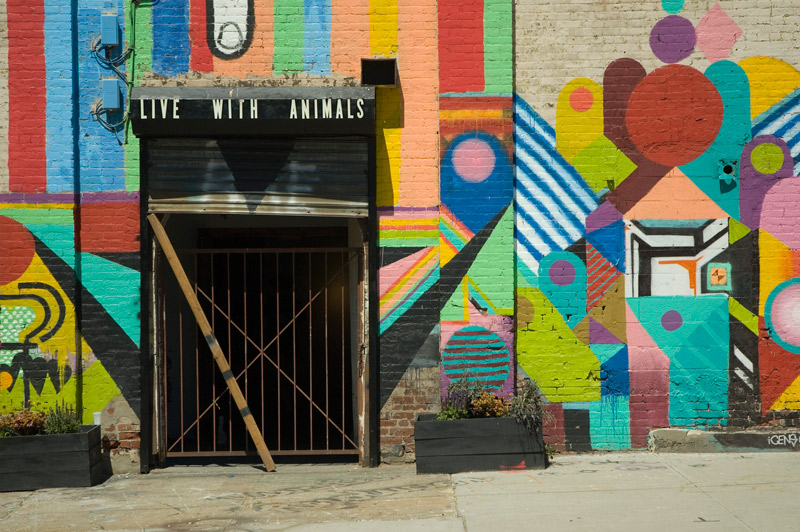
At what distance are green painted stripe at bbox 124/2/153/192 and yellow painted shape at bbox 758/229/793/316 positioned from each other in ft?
21.6

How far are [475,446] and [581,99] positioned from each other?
375cm

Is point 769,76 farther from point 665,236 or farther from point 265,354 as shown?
point 265,354

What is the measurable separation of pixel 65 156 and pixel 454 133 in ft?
13.2

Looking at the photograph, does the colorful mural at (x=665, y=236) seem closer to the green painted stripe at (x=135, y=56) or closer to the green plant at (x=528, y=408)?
the green plant at (x=528, y=408)

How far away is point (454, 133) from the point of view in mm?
8203

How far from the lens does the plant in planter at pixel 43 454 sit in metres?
7.49

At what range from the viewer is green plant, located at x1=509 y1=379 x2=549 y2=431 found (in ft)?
25.2

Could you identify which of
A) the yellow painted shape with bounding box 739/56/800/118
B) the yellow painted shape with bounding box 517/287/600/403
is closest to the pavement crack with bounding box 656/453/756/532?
the yellow painted shape with bounding box 517/287/600/403

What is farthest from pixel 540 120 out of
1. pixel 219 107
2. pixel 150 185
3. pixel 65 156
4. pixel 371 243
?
pixel 65 156

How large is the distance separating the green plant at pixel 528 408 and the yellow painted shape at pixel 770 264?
8.45ft

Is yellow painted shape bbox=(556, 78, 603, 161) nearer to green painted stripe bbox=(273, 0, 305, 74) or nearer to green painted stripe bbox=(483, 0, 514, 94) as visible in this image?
green painted stripe bbox=(483, 0, 514, 94)

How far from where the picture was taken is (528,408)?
7.69 m

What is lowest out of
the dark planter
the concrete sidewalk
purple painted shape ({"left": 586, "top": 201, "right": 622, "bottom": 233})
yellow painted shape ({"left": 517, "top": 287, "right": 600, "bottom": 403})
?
the concrete sidewalk

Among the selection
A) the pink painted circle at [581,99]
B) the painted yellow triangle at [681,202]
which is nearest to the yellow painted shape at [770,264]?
the painted yellow triangle at [681,202]
